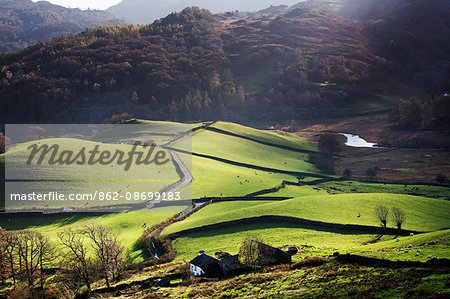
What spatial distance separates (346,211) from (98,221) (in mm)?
38108

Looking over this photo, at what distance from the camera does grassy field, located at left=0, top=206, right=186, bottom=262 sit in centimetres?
5362

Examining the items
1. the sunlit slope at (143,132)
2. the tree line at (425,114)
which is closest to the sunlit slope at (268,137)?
the sunlit slope at (143,132)

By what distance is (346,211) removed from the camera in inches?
2085

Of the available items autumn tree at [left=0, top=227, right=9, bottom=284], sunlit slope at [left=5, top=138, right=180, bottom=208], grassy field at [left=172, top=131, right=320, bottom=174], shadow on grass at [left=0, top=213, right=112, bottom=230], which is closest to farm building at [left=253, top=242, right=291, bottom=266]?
autumn tree at [left=0, top=227, right=9, bottom=284]

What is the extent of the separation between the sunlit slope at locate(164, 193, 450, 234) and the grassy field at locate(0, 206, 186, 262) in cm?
509

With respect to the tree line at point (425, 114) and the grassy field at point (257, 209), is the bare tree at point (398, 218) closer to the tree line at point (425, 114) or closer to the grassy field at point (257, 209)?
the grassy field at point (257, 209)

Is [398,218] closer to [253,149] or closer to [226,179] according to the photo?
[226,179]

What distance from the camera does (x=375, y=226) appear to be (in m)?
46.9

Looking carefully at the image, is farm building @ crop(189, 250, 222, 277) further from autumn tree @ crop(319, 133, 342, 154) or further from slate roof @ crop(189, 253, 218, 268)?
autumn tree @ crop(319, 133, 342, 154)

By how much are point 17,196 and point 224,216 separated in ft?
127

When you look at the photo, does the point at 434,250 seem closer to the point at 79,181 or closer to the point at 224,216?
the point at 224,216

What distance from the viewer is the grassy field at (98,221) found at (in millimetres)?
53625

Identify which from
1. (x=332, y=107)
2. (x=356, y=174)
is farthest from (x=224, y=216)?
(x=332, y=107)

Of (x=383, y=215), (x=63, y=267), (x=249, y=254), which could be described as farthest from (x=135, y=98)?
(x=249, y=254)
